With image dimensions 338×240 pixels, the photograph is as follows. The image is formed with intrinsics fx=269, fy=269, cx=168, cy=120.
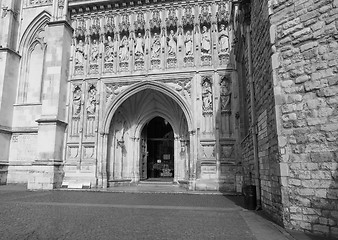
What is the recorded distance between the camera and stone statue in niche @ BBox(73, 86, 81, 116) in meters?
14.2

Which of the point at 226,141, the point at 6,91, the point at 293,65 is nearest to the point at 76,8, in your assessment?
the point at 6,91

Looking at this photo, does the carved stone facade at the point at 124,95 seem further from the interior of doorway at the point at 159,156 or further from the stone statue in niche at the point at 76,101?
the interior of doorway at the point at 159,156

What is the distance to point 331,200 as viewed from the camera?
15.1 feet

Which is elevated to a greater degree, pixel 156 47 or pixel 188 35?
pixel 188 35

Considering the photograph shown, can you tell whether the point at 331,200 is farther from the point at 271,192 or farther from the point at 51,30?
the point at 51,30

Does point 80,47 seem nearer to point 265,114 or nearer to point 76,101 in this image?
point 76,101

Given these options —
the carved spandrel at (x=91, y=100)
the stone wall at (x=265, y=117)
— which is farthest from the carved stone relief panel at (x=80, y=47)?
the stone wall at (x=265, y=117)

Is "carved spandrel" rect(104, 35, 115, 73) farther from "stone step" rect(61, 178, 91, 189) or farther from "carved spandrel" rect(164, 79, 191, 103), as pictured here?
"stone step" rect(61, 178, 91, 189)

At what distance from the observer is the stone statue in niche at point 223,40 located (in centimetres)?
1333

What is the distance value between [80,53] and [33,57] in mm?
3700

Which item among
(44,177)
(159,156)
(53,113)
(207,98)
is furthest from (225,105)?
(44,177)

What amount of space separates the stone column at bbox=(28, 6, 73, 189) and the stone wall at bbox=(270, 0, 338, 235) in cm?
1116

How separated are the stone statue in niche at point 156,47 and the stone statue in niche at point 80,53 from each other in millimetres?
3974

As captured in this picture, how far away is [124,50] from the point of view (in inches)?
566
